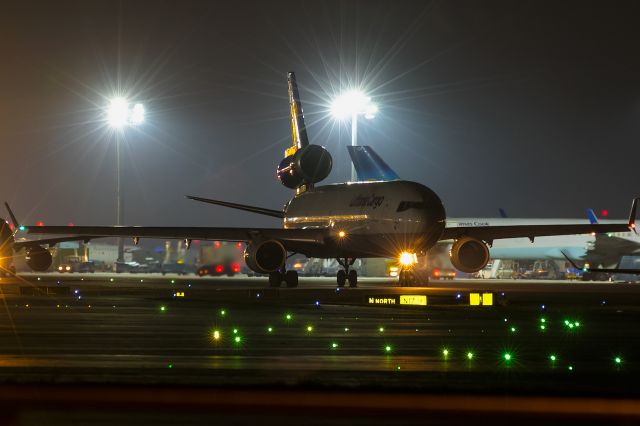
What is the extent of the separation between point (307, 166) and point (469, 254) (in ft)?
48.3

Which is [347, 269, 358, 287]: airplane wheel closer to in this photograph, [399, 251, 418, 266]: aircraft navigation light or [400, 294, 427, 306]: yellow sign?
[399, 251, 418, 266]: aircraft navigation light

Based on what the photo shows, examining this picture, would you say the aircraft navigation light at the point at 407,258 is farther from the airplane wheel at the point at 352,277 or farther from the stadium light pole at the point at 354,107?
the stadium light pole at the point at 354,107

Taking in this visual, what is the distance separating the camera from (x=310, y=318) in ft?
86.1

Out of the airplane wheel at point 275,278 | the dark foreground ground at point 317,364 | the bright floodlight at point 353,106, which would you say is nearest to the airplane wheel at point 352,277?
the airplane wheel at point 275,278

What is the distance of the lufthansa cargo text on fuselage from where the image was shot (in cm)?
4928

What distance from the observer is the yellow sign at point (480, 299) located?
109 ft

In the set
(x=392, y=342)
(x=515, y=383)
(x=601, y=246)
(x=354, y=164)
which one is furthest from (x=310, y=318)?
(x=601, y=246)

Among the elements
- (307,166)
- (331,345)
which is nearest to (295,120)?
(307,166)

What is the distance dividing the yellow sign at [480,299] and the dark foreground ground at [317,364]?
12.5 ft

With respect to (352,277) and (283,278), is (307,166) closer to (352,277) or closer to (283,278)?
(352,277)

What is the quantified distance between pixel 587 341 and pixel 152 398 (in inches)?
425

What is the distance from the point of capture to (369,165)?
186ft

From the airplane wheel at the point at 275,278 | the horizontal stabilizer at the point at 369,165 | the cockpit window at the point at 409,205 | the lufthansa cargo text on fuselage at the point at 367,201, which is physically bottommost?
the airplane wheel at the point at 275,278

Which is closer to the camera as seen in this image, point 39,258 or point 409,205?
Result: point 409,205
